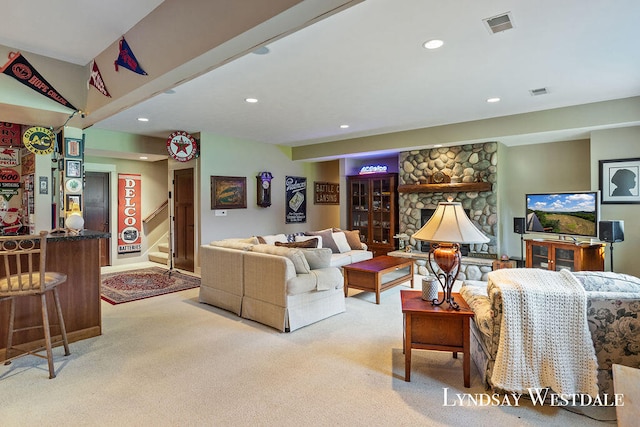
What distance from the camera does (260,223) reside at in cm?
705

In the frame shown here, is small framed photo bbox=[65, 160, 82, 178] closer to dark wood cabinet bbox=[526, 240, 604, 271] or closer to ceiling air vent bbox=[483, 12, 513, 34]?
ceiling air vent bbox=[483, 12, 513, 34]

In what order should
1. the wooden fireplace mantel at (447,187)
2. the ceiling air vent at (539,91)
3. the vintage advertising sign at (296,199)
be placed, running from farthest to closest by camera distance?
the vintage advertising sign at (296,199), the wooden fireplace mantel at (447,187), the ceiling air vent at (539,91)

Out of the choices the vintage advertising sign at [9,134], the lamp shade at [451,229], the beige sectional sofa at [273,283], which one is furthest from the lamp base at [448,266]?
the vintage advertising sign at [9,134]

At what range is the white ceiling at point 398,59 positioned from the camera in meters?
2.34

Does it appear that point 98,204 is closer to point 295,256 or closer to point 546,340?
point 295,256

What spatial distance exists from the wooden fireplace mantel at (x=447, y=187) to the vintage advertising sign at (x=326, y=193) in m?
2.38

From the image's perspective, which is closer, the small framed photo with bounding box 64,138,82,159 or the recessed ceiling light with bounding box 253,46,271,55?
the recessed ceiling light with bounding box 253,46,271,55

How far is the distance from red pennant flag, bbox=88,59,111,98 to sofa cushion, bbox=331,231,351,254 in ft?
12.9

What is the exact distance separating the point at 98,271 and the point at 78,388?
1348mm

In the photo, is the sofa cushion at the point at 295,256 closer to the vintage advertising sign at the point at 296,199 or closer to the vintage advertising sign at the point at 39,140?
the vintage advertising sign at the point at 39,140

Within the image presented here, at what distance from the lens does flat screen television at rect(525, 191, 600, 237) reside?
451 cm

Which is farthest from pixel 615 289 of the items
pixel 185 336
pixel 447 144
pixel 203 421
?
pixel 447 144

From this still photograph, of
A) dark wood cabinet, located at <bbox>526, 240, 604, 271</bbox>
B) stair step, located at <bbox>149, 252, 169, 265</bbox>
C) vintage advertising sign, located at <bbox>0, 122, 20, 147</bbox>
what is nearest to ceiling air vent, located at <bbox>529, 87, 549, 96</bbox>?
dark wood cabinet, located at <bbox>526, 240, 604, 271</bbox>

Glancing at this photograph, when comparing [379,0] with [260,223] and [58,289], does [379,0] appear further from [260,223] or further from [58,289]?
[260,223]
